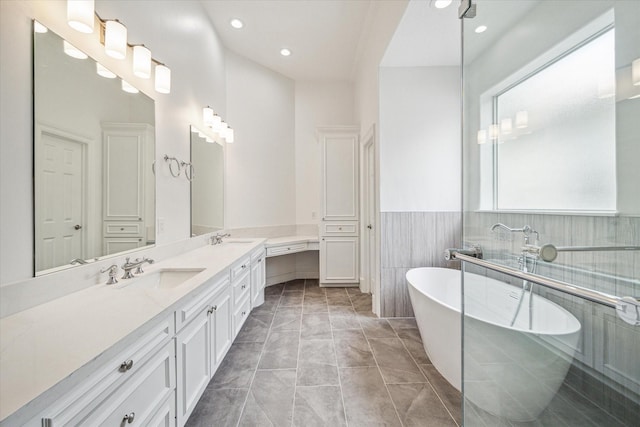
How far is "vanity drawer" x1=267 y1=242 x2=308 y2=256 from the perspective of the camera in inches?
134

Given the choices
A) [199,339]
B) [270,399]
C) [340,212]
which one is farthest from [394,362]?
[340,212]

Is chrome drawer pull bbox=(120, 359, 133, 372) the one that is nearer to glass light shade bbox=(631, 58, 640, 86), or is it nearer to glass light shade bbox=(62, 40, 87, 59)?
glass light shade bbox=(62, 40, 87, 59)

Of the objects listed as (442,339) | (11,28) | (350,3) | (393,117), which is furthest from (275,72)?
(442,339)

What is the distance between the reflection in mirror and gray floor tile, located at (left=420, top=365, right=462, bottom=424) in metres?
2.28

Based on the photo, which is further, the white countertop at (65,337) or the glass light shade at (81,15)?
the glass light shade at (81,15)

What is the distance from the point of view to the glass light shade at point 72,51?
114 cm

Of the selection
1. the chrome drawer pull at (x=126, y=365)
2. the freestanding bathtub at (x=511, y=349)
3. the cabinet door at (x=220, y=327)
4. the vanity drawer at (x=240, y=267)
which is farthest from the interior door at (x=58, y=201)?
the freestanding bathtub at (x=511, y=349)

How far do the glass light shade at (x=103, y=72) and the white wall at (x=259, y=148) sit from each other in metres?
1.97

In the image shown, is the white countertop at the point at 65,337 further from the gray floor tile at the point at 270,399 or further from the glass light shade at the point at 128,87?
the glass light shade at the point at 128,87

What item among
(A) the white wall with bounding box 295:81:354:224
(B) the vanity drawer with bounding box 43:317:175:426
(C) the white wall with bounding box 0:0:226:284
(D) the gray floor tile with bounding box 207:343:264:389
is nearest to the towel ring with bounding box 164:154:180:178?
(C) the white wall with bounding box 0:0:226:284

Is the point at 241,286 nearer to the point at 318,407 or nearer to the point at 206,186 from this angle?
the point at 318,407

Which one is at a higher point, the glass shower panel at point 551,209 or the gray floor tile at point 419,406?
the glass shower panel at point 551,209

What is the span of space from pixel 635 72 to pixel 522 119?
0.32m

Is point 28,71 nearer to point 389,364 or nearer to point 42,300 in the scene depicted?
point 42,300
